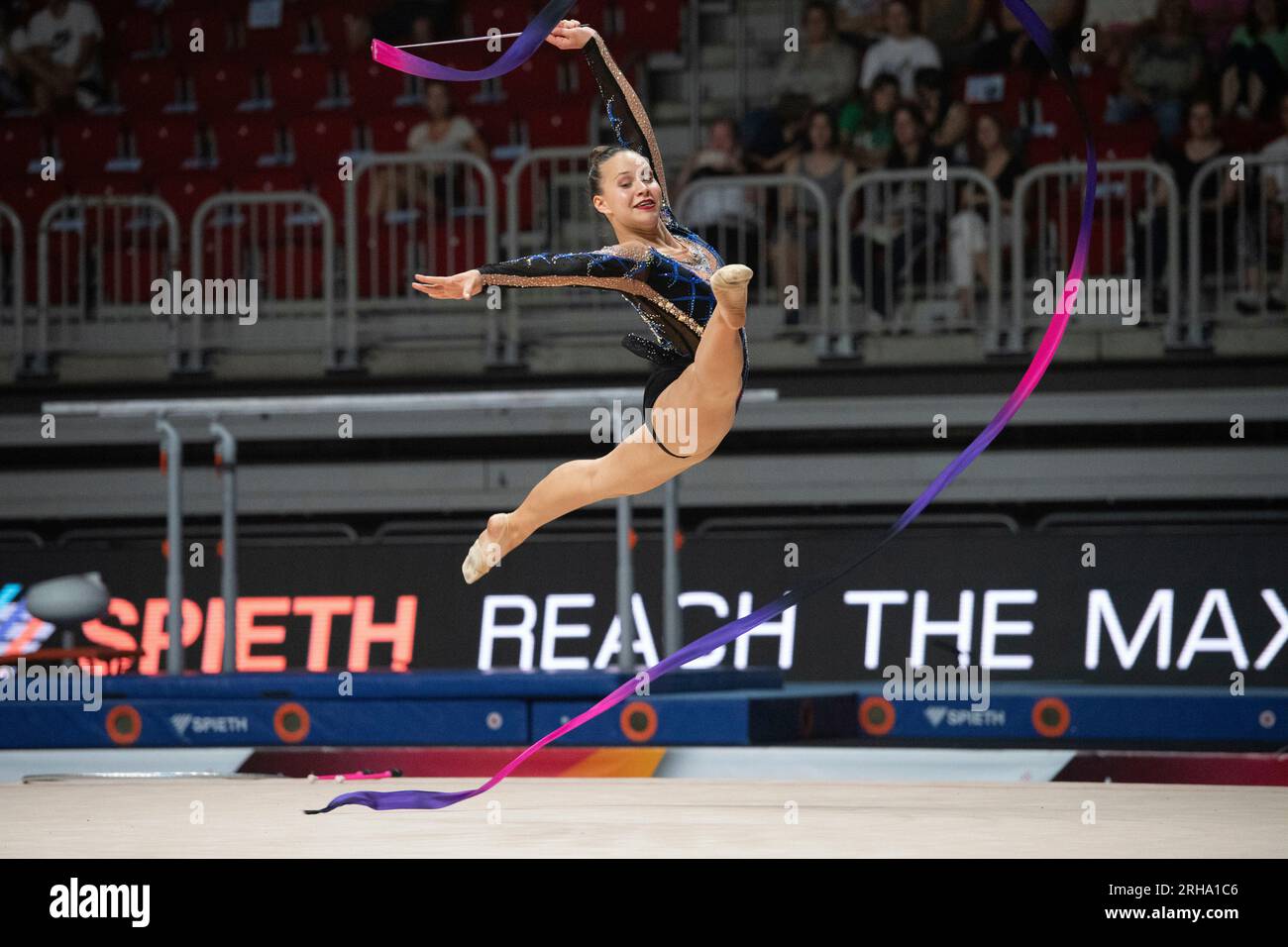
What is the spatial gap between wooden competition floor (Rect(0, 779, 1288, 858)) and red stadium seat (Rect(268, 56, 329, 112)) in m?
5.92

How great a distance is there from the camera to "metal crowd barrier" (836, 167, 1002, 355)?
382 inches

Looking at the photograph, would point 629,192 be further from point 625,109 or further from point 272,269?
point 272,269

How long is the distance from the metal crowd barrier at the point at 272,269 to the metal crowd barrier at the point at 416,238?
0.16 m

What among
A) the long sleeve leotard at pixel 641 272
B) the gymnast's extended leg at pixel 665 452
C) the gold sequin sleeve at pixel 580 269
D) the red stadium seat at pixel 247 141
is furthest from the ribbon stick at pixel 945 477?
the red stadium seat at pixel 247 141

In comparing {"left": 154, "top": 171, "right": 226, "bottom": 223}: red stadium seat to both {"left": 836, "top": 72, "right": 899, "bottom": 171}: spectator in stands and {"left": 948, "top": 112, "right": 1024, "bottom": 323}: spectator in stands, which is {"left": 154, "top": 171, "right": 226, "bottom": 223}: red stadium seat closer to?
{"left": 836, "top": 72, "right": 899, "bottom": 171}: spectator in stands

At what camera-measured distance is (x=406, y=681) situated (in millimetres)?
7996

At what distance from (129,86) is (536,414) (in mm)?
4219

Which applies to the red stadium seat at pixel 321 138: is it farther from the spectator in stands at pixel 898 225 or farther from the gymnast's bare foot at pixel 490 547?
the gymnast's bare foot at pixel 490 547

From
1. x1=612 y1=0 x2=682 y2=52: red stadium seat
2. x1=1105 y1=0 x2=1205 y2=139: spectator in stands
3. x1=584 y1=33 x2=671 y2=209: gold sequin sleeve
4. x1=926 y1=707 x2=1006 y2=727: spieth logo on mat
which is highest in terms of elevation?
x1=612 y1=0 x2=682 y2=52: red stadium seat

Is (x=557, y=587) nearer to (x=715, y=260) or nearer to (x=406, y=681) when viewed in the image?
(x=406, y=681)

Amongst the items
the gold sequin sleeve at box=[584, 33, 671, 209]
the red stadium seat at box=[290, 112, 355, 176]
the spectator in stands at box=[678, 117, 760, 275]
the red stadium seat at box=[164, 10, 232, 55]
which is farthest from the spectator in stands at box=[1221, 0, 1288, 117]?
the red stadium seat at box=[164, 10, 232, 55]
